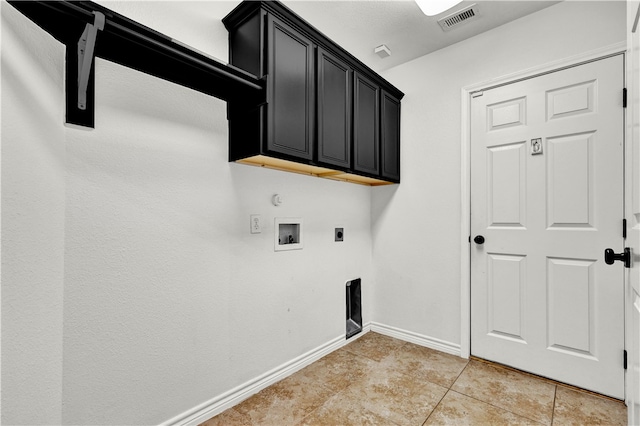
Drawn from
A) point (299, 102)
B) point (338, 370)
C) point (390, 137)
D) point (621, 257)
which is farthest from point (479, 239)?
point (299, 102)

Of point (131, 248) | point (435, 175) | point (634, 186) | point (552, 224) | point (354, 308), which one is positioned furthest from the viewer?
point (354, 308)

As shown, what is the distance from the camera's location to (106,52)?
48.7 inches

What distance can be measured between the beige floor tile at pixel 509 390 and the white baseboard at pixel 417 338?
218mm

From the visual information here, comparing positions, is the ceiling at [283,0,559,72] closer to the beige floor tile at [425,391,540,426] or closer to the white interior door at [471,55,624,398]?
the white interior door at [471,55,624,398]

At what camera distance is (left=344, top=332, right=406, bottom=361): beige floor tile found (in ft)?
8.02

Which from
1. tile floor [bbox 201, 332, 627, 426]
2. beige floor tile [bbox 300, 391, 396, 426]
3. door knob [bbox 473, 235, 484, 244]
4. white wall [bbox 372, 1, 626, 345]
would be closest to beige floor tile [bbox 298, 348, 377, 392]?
tile floor [bbox 201, 332, 627, 426]

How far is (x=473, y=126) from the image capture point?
7.82 feet

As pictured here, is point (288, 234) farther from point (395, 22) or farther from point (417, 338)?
point (395, 22)

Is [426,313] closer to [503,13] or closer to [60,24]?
[503,13]

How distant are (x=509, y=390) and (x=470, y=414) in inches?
17.4

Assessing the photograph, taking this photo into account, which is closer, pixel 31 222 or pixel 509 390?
pixel 31 222

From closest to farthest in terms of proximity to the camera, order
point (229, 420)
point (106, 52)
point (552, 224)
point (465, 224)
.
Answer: point (106, 52) < point (229, 420) < point (552, 224) < point (465, 224)

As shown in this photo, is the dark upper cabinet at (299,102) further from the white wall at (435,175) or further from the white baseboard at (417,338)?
the white baseboard at (417,338)

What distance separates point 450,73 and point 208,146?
209 cm
